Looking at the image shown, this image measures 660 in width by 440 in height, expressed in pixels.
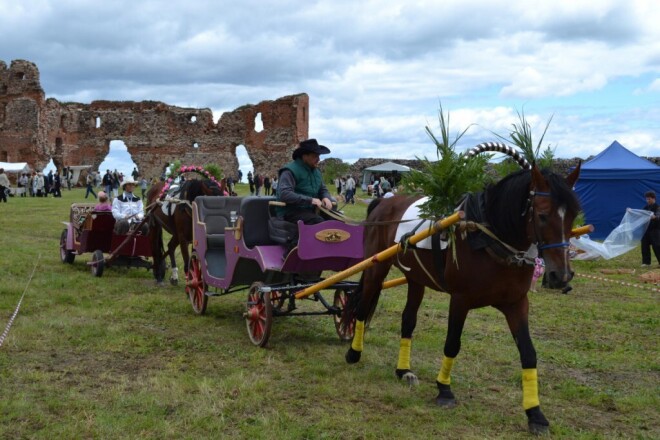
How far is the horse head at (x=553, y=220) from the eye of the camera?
14.7 ft

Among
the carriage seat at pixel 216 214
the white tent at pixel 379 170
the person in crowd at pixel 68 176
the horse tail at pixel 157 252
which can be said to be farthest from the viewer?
the person in crowd at pixel 68 176

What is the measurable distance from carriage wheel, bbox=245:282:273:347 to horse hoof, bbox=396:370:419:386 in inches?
57.5

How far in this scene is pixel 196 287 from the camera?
349 inches

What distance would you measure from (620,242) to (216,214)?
32.1 feet

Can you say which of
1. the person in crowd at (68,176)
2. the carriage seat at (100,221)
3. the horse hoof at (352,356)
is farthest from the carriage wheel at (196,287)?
the person in crowd at (68,176)

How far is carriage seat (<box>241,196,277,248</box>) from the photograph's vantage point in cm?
771

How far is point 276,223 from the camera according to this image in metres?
7.46

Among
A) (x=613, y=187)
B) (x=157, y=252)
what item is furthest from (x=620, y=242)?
(x=157, y=252)

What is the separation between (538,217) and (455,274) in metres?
0.87

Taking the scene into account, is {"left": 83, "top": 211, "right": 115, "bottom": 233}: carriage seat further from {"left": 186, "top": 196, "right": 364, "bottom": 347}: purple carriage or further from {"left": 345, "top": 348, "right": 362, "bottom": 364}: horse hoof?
{"left": 345, "top": 348, "right": 362, "bottom": 364}: horse hoof

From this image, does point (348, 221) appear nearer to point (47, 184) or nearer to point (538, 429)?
point (538, 429)

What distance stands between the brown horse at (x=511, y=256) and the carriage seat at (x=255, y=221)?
244 centimetres

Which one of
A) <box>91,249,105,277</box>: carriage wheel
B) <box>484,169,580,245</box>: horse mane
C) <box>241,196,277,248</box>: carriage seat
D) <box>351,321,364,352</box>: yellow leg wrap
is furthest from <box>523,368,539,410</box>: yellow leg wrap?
<box>91,249,105,277</box>: carriage wheel

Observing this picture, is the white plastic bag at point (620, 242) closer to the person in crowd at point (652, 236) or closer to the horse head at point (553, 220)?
the person in crowd at point (652, 236)
